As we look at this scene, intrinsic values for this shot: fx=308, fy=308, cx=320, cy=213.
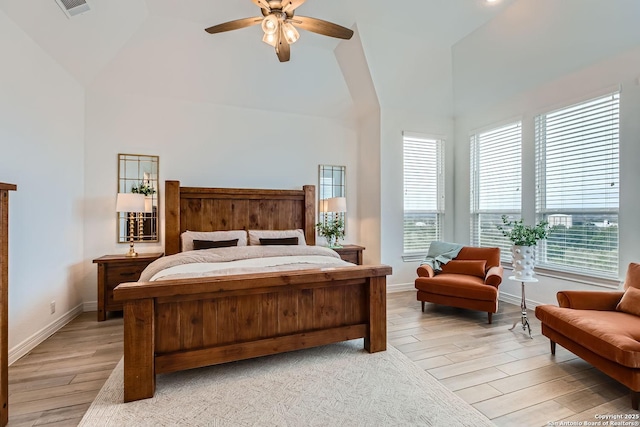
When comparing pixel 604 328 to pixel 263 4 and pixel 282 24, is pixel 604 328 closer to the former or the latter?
pixel 282 24

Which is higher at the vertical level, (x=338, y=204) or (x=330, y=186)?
(x=330, y=186)

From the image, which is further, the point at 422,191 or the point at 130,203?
the point at 422,191

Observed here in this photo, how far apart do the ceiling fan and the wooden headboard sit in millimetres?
2191

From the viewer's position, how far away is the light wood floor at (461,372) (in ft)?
6.55

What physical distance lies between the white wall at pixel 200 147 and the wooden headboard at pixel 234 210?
20 centimetres

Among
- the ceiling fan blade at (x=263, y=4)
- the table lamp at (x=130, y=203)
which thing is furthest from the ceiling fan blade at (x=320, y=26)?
the table lamp at (x=130, y=203)

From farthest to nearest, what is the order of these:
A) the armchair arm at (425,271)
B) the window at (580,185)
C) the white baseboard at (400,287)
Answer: the white baseboard at (400,287) → the armchair arm at (425,271) → the window at (580,185)

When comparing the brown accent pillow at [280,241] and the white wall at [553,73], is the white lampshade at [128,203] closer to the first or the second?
the brown accent pillow at [280,241]

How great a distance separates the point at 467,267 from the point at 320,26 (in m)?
3.40

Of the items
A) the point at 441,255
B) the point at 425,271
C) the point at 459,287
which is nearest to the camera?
the point at 459,287

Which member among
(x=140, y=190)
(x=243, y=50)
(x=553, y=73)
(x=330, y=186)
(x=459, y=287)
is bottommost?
(x=459, y=287)

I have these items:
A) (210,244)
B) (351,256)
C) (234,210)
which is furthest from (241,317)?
(351,256)

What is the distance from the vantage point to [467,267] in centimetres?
414

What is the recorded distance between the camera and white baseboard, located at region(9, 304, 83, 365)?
2.67 meters
